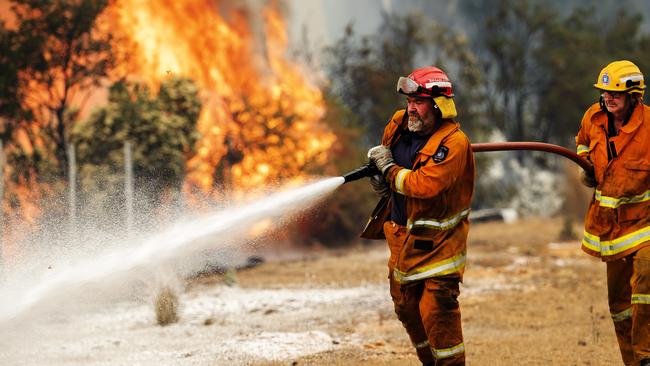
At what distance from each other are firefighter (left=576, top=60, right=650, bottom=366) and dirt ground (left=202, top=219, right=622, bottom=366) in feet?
3.91

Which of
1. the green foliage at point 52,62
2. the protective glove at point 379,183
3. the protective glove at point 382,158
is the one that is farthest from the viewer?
the green foliage at point 52,62

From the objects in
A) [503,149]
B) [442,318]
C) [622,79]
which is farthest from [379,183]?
[622,79]

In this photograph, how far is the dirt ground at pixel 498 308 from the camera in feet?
23.0

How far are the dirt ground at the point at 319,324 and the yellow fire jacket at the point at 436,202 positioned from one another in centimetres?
200

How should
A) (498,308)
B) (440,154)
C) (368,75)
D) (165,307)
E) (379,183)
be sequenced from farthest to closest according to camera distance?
(368,75) < (498,308) < (165,307) < (379,183) < (440,154)

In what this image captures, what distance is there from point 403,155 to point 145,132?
10.3 metres

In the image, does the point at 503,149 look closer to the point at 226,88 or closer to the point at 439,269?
the point at 439,269

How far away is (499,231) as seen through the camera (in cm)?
2261

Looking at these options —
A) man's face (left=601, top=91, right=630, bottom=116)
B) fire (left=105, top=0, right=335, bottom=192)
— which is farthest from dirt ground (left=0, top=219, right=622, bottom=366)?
fire (left=105, top=0, right=335, bottom=192)

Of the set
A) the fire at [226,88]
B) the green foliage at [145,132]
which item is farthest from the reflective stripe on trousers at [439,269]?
the fire at [226,88]

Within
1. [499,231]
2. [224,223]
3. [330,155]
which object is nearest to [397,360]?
[224,223]

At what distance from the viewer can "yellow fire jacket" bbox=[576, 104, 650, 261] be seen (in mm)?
5434

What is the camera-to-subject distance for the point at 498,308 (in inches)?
386

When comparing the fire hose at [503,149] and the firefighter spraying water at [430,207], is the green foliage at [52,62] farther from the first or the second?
the firefighter spraying water at [430,207]
